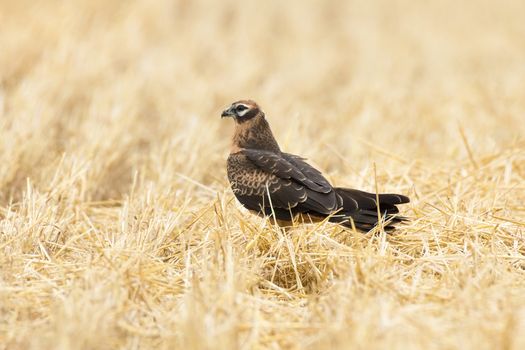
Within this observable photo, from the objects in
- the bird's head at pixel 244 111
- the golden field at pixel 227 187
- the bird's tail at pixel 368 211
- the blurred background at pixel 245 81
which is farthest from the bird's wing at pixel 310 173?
the blurred background at pixel 245 81

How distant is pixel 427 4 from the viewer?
1688 cm

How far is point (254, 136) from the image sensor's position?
5.07 meters

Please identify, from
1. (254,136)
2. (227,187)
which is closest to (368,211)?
(254,136)

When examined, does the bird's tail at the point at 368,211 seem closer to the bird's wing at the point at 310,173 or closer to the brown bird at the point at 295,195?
the brown bird at the point at 295,195

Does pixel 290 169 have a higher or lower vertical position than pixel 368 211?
higher

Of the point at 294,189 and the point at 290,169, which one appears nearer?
the point at 294,189

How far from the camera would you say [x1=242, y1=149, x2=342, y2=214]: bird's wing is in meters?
4.43

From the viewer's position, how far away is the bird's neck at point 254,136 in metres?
5.05

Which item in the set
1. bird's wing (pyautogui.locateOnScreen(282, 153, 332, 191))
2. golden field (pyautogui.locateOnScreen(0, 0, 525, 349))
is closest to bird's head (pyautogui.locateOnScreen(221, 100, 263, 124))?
bird's wing (pyautogui.locateOnScreen(282, 153, 332, 191))

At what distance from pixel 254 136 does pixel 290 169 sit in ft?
1.84

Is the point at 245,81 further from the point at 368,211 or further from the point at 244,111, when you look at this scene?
the point at 368,211

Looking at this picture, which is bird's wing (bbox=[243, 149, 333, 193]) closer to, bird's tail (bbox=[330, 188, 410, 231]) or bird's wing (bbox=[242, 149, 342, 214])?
bird's wing (bbox=[242, 149, 342, 214])

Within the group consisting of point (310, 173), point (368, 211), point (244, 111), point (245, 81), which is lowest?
point (245, 81)

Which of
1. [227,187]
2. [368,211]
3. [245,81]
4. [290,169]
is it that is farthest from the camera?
[245,81]
